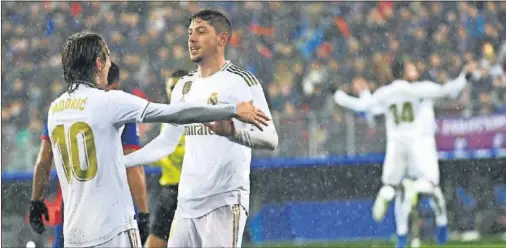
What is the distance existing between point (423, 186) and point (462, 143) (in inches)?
47.2

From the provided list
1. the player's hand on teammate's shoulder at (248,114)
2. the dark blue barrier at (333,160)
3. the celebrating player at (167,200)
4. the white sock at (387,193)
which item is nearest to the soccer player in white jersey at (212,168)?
the player's hand on teammate's shoulder at (248,114)

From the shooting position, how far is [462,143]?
50.0ft

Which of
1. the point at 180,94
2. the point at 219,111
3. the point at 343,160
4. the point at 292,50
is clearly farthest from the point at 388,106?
the point at 219,111

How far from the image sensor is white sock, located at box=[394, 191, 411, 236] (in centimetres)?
1340

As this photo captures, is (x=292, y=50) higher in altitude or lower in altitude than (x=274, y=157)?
higher

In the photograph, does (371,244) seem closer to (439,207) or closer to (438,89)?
(439,207)

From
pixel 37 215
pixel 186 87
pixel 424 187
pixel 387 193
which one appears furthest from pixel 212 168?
pixel 424 187

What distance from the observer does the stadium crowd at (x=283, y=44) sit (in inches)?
650

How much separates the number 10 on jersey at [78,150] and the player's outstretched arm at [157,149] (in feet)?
3.60

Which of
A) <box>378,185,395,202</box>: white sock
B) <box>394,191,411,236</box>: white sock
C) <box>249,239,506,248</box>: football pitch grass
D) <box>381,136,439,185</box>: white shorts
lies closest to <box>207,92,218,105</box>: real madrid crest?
<box>394,191,411,236</box>: white sock

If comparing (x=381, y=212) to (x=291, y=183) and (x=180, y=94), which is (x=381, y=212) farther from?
(x=180, y=94)

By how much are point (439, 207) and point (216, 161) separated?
24.2 ft

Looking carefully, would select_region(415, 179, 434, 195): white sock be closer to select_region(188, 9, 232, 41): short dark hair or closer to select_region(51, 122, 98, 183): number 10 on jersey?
select_region(188, 9, 232, 41): short dark hair

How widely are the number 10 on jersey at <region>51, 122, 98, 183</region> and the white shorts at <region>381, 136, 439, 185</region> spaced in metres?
9.02
